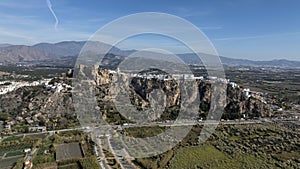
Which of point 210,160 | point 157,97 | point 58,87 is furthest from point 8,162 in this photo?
point 157,97

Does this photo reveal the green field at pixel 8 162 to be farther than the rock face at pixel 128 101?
No

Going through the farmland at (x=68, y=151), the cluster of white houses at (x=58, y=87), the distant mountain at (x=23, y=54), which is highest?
the distant mountain at (x=23, y=54)

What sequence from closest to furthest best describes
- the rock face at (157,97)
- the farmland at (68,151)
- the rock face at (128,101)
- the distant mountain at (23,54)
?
the farmland at (68,151) → the rock face at (128,101) → the rock face at (157,97) → the distant mountain at (23,54)

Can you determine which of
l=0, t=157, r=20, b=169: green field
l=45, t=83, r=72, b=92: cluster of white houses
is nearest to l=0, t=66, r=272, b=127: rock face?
l=45, t=83, r=72, b=92: cluster of white houses

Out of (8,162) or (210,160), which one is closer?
(8,162)

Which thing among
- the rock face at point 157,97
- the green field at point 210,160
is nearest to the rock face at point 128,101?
the rock face at point 157,97

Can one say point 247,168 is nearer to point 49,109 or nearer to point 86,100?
point 86,100

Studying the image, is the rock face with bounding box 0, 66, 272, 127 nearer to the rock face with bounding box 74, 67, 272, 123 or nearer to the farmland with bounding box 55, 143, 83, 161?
the rock face with bounding box 74, 67, 272, 123

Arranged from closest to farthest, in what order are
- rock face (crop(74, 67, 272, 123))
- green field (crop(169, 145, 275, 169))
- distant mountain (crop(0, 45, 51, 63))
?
green field (crop(169, 145, 275, 169)) < rock face (crop(74, 67, 272, 123)) < distant mountain (crop(0, 45, 51, 63))

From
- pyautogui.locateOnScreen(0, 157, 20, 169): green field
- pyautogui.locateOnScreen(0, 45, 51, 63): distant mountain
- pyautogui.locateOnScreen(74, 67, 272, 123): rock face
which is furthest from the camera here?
pyautogui.locateOnScreen(0, 45, 51, 63): distant mountain

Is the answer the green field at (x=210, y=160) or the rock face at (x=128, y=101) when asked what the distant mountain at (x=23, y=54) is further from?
the green field at (x=210, y=160)

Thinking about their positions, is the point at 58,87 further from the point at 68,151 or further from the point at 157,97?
the point at 68,151
